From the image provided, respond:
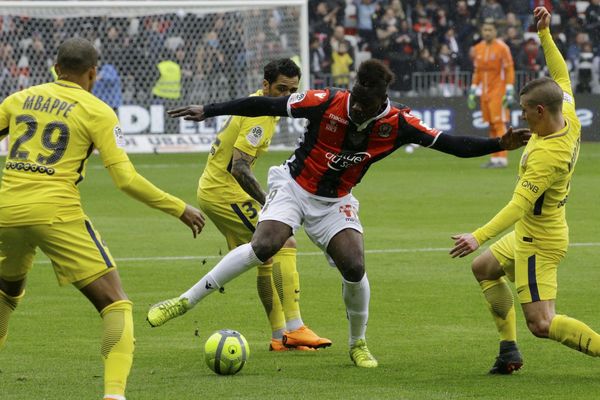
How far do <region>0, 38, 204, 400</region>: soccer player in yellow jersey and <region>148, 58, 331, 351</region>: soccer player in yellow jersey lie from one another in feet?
7.46

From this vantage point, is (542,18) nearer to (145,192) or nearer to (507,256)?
(507,256)

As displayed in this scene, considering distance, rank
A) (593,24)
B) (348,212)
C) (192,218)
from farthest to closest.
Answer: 1. (593,24)
2. (348,212)
3. (192,218)

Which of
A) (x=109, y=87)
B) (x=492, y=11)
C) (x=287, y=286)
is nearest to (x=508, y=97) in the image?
(x=109, y=87)

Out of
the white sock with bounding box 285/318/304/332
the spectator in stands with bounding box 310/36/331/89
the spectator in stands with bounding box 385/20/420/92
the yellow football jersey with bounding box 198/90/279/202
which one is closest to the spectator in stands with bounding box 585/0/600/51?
the spectator in stands with bounding box 385/20/420/92

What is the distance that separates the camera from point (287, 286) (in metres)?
9.01

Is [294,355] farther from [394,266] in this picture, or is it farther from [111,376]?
[394,266]

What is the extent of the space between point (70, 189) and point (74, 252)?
0.35 m

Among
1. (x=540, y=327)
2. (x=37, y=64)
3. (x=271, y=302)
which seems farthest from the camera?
(x=37, y=64)

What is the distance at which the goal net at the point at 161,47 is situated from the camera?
→ 27250mm

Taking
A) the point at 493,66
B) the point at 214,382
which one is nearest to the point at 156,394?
the point at 214,382

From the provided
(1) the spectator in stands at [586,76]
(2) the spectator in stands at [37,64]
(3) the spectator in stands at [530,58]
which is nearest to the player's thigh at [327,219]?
(2) the spectator in stands at [37,64]

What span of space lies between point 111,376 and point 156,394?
28.2 inches

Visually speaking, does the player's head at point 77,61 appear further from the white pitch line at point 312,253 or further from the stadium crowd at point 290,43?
the stadium crowd at point 290,43

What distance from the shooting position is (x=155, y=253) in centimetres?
1387
